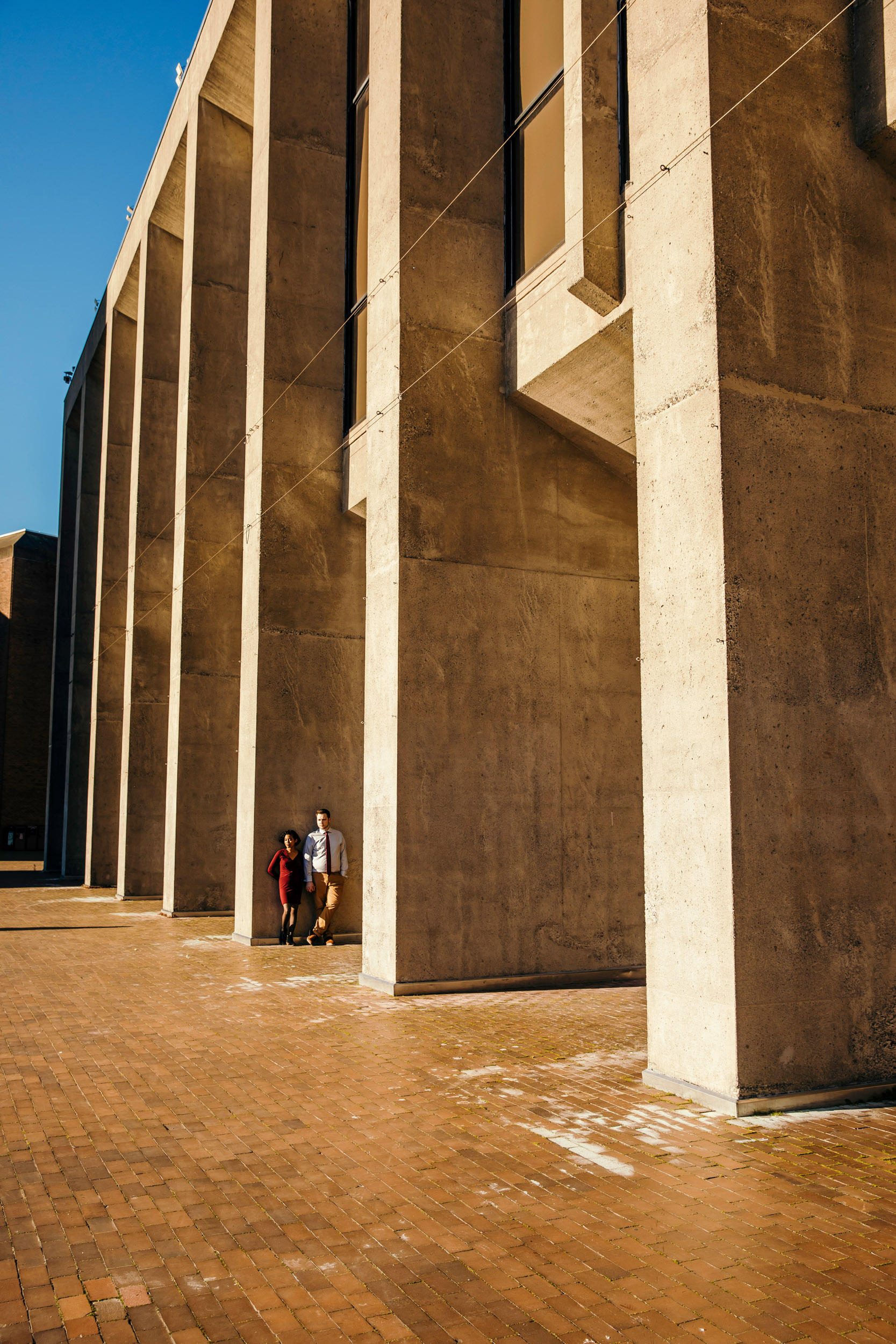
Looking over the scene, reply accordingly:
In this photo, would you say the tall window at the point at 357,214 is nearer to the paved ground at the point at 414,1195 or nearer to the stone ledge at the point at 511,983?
the stone ledge at the point at 511,983

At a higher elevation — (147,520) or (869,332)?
(147,520)

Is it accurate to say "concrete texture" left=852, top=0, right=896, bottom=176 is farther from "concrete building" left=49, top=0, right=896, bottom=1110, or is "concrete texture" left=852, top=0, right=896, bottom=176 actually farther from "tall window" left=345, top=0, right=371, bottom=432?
"tall window" left=345, top=0, right=371, bottom=432

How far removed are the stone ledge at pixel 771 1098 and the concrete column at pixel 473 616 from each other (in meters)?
3.97

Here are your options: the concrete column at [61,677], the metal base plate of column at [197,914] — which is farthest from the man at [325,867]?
the concrete column at [61,677]

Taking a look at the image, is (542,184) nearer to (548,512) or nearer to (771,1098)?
(548,512)

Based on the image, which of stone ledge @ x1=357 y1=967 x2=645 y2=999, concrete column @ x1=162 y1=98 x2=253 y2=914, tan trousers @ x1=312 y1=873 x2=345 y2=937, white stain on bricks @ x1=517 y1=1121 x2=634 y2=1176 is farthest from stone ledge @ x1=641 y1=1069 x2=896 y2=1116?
concrete column @ x1=162 y1=98 x2=253 y2=914

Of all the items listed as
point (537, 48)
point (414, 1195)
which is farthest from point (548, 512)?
point (414, 1195)

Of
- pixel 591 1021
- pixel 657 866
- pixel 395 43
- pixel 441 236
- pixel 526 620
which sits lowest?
pixel 591 1021

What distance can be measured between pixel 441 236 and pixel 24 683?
131ft

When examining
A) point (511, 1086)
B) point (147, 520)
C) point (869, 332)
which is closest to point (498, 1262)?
point (511, 1086)

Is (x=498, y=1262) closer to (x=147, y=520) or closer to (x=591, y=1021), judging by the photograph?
(x=591, y=1021)

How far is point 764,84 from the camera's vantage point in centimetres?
657

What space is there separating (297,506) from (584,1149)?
10441 millimetres

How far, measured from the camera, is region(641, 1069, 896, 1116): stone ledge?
573 centimetres
